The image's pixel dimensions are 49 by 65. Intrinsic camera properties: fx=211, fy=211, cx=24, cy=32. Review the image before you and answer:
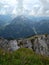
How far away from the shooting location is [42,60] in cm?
1427

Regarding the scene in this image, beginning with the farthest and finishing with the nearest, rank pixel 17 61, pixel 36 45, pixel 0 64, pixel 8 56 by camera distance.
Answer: pixel 36 45 < pixel 8 56 < pixel 17 61 < pixel 0 64

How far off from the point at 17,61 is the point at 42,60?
6.72 ft

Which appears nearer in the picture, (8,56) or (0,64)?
(0,64)

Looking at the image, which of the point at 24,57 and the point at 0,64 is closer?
the point at 0,64

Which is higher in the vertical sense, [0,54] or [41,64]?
[0,54]

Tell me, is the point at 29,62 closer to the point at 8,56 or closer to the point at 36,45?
the point at 8,56

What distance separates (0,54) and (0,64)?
6.49ft

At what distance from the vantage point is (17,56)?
1421cm

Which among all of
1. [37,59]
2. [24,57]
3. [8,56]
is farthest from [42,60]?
[8,56]

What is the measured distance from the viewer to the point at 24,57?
13836 millimetres

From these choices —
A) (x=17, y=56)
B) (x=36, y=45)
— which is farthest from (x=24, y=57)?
(x=36, y=45)

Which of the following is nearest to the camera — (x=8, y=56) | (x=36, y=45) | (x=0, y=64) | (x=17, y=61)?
(x=0, y=64)

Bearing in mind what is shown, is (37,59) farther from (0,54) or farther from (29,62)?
(0,54)

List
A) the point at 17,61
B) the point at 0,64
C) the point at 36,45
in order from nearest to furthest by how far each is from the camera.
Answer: the point at 0,64
the point at 17,61
the point at 36,45
